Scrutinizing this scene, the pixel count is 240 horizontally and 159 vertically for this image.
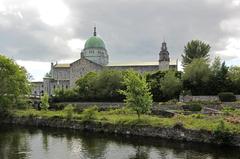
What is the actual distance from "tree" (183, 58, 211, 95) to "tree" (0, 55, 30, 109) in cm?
3282

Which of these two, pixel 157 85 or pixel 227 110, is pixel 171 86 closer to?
pixel 157 85

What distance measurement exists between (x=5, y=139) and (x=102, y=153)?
1602 cm

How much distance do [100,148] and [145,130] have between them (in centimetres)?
1058

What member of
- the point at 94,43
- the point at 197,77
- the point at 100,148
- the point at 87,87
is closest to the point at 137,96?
the point at 100,148

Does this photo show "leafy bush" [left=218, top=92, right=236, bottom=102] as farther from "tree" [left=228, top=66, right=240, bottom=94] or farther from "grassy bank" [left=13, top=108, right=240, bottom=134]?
"grassy bank" [left=13, top=108, right=240, bottom=134]

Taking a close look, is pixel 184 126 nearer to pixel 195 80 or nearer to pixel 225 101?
pixel 225 101

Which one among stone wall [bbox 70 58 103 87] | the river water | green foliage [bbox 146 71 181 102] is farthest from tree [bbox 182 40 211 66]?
the river water

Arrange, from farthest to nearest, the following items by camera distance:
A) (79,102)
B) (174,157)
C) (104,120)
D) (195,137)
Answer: (79,102)
(104,120)
(195,137)
(174,157)

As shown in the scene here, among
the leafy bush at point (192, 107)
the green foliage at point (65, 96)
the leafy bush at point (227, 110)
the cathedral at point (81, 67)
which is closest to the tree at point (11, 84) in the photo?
the green foliage at point (65, 96)

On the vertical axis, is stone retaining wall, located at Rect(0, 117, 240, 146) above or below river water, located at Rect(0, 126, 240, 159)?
above

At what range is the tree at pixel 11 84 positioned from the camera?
2906 inches

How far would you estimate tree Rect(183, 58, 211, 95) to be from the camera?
80938mm

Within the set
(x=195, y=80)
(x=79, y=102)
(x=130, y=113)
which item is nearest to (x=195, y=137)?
(x=130, y=113)

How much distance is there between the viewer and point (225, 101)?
72062 mm
